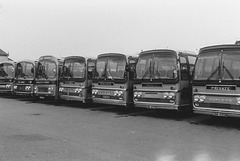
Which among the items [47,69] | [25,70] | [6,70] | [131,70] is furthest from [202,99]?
[6,70]

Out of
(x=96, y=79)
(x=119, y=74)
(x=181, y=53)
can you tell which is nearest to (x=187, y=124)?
(x=181, y=53)

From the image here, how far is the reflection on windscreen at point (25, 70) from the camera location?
1795 cm

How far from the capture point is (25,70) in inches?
722

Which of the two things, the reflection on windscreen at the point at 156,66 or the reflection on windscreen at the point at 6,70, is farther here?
the reflection on windscreen at the point at 6,70

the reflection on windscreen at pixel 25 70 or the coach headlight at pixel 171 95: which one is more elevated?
the reflection on windscreen at pixel 25 70

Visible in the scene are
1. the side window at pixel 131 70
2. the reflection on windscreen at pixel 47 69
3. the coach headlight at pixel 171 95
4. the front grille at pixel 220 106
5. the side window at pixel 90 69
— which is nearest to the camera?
the front grille at pixel 220 106

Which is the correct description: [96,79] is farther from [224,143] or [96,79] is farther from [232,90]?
[224,143]

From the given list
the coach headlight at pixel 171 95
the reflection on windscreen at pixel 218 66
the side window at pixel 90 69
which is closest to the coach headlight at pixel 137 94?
the coach headlight at pixel 171 95

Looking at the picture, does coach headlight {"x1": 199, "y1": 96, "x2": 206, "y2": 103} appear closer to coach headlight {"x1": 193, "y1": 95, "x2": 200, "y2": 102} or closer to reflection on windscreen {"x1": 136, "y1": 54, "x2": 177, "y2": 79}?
coach headlight {"x1": 193, "y1": 95, "x2": 200, "y2": 102}

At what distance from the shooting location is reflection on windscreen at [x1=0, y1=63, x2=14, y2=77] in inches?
792

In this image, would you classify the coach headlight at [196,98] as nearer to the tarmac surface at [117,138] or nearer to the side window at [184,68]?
the tarmac surface at [117,138]

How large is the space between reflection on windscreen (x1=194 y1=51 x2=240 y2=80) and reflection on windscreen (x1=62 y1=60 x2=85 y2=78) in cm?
619

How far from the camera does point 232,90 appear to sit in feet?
31.1

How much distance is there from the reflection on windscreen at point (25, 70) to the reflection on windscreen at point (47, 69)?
91 cm
